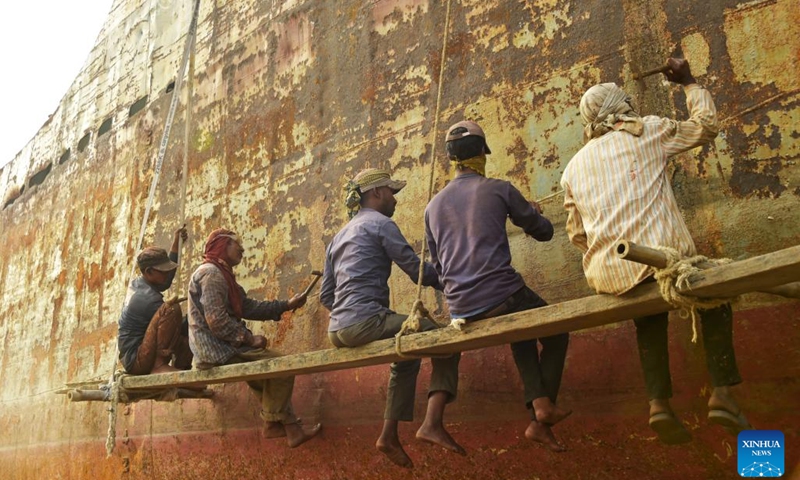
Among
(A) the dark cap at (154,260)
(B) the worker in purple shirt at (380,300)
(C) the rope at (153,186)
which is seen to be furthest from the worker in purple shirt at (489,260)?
(C) the rope at (153,186)

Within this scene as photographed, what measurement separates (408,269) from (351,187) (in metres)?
0.65

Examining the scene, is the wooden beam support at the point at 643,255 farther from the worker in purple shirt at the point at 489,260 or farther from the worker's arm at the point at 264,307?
the worker's arm at the point at 264,307

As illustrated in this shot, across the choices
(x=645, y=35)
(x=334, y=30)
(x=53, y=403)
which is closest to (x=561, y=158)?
(x=645, y=35)

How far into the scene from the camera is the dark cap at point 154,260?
210 inches

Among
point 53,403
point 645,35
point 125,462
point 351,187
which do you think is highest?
point 645,35

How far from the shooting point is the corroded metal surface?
3.45 m

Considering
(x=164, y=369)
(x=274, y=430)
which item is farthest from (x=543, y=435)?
(x=164, y=369)

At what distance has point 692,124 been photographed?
2.93m

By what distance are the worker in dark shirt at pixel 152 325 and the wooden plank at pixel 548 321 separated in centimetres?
91

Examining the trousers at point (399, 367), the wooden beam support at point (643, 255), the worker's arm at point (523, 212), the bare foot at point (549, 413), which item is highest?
the worker's arm at point (523, 212)

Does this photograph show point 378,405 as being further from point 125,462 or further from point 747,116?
point 125,462

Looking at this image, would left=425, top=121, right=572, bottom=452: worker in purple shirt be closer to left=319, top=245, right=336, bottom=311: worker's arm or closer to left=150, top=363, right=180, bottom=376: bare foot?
left=319, top=245, right=336, bottom=311: worker's arm

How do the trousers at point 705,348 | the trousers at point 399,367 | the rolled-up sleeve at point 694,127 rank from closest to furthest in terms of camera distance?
the trousers at point 705,348 < the rolled-up sleeve at point 694,127 < the trousers at point 399,367

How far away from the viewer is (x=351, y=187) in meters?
4.18
